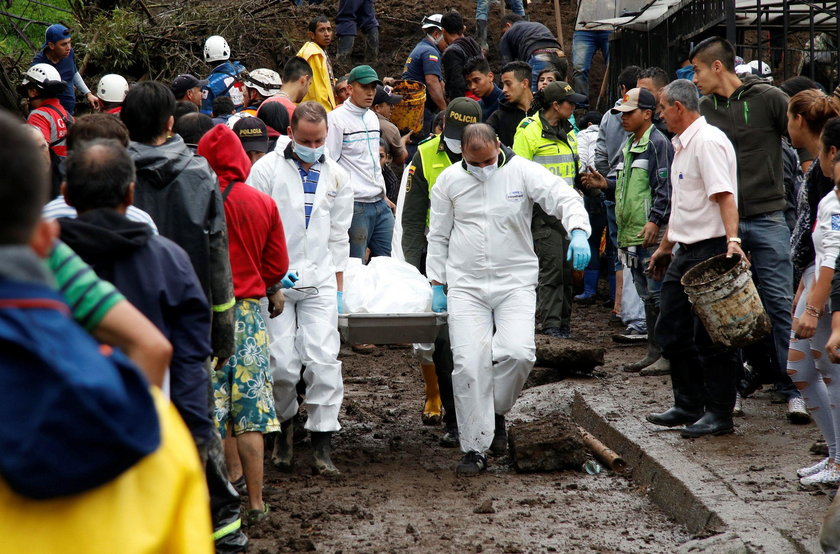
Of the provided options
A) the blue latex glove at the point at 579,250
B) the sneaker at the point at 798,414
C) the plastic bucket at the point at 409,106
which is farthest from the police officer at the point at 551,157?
the plastic bucket at the point at 409,106

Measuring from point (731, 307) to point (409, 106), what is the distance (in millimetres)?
7092

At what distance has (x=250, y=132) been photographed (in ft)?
21.7

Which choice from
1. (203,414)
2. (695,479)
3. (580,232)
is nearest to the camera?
(203,414)

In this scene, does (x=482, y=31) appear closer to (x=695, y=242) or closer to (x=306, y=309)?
(x=695, y=242)

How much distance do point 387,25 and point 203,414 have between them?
1581 centimetres

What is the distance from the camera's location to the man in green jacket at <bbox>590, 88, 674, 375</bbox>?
8898mm

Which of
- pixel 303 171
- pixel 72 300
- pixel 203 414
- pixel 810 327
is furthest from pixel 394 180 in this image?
pixel 72 300

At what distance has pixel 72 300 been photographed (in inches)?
93.7

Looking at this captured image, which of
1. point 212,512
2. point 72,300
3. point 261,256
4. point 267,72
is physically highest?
point 267,72

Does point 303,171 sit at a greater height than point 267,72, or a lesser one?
lesser

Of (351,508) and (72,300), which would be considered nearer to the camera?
(72,300)

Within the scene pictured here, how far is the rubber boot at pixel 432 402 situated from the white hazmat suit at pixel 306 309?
1568 millimetres

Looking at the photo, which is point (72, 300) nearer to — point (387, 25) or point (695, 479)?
point (695, 479)

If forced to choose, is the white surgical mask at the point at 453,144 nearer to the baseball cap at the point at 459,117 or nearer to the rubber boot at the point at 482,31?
the baseball cap at the point at 459,117
